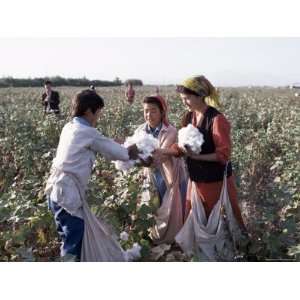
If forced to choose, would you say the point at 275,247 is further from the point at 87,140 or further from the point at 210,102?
the point at 87,140

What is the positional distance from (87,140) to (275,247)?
1415mm

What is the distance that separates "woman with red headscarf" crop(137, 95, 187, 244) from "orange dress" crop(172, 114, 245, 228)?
17 centimetres

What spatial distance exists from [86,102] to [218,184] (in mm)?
1089

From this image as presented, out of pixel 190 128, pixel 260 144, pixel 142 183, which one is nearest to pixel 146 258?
pixel 142 183

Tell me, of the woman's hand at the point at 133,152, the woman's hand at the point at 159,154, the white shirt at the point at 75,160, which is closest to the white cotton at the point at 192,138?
the woman's hand at the point at 159,154

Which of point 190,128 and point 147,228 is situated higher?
point 190,128

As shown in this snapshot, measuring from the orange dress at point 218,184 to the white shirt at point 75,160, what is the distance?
0.71 m

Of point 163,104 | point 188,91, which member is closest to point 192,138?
point 188,91

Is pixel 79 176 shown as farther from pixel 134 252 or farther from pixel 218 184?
pixel 218 184

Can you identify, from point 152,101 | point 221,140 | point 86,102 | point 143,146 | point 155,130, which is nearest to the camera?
point 86,102

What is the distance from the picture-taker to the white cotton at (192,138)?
10.6ft

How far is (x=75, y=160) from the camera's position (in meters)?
2.87

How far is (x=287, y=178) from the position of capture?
4.72 m

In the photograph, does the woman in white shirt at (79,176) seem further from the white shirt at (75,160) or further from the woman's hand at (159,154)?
the woman's hand at (159,154)
